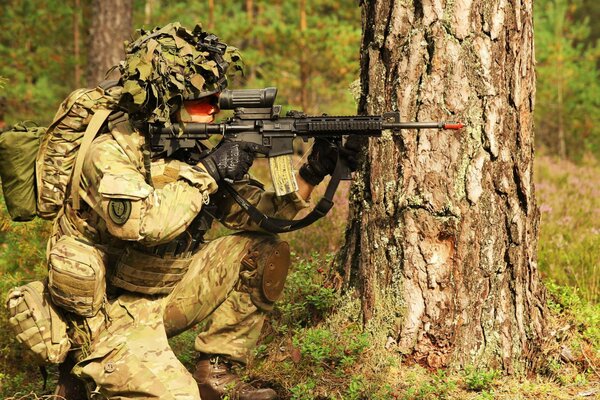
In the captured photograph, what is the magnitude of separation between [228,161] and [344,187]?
3.95m

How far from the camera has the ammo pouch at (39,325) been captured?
13.1 ft

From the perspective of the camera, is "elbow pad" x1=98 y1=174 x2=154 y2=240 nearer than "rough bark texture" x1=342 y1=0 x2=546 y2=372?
Yes

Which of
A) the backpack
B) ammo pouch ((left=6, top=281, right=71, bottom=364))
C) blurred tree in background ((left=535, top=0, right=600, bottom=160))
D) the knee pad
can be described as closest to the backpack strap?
the backpack

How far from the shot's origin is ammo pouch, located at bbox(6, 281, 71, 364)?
13.1 ft

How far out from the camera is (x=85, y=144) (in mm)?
3920

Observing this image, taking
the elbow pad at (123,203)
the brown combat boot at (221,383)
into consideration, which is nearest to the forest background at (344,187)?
the brown combat boot at (221,383)

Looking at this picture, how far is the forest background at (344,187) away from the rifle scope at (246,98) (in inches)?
25.1

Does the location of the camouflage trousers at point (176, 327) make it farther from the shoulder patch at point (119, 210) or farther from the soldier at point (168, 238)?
the shoulder patch at point (119, 210)

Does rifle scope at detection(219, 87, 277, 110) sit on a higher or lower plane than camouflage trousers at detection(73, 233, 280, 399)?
higher

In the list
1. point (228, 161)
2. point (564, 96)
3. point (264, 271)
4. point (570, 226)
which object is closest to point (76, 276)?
point (228, 161)

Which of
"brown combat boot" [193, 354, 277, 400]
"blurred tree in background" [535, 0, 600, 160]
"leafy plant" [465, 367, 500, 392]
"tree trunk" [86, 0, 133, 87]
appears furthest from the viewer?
"blurred tree in background" [535, 0, 600, 160]

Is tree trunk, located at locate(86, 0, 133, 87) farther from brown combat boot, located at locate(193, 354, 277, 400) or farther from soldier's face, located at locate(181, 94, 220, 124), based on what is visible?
brown combat boot, located at locate(193, 354, 277, 400)

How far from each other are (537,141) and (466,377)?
11452mm

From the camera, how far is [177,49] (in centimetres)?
404
